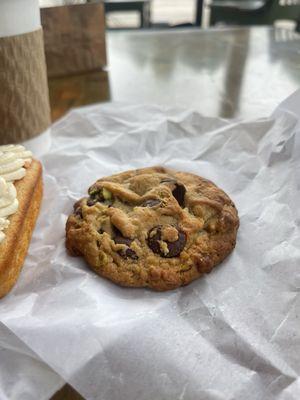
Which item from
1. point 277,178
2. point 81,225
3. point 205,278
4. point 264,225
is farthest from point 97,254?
point 277,178

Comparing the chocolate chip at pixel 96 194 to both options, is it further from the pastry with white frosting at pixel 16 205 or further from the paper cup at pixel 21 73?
the paper cup at pixel 21 73

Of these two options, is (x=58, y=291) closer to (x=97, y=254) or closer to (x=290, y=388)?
(x=97, y=254)

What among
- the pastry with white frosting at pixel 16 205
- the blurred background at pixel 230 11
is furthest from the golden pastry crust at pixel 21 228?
the blurred background at pixel 230 11

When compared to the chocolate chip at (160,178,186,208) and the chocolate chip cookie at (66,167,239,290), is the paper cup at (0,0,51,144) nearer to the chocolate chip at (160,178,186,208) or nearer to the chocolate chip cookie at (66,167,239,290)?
the chocolate chip cookie at (66,167,239,290)

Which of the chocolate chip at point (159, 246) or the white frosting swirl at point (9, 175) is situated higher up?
the white frosting swirl at point (9, 175)

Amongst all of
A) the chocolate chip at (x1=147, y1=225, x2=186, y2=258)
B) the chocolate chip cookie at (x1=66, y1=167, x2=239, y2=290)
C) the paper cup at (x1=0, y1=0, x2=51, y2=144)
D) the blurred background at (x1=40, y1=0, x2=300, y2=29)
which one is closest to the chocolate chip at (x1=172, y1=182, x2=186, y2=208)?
the chocolate chip cookie at (x1=66, y1=167, x2=239, y2=290)

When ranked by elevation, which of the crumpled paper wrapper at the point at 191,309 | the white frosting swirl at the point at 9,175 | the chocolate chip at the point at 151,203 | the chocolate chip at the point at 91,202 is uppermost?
the white frosting swirl at the point at 9,175
